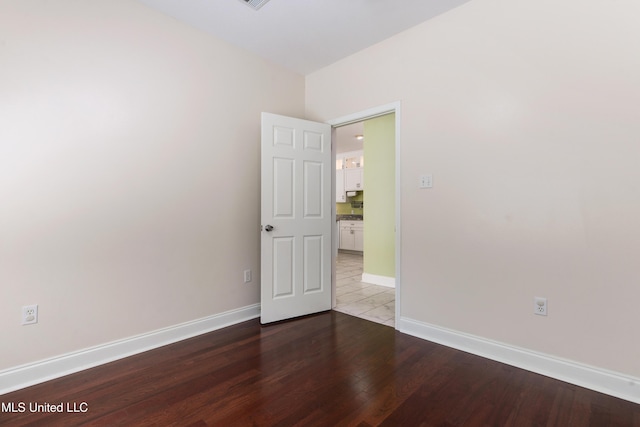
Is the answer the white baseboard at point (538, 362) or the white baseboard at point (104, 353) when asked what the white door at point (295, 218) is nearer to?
the white baseboard at point (104, 353)

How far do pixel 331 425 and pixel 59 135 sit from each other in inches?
97.0

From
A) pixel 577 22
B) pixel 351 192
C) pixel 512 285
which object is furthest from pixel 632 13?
pixel 351 192

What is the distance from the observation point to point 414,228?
264cm

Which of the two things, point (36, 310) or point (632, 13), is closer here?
point (632, 13)

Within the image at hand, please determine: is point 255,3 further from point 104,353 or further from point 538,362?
point 538,362

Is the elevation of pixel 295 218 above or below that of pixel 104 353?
above

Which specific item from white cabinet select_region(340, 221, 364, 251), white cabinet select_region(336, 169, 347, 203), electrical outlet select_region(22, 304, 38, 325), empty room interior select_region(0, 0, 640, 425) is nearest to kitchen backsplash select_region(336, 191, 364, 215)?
white cabinet select_region(336, 169, 347, 203)

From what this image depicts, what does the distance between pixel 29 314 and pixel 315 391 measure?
1.89 metres

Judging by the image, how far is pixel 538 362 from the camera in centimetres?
201

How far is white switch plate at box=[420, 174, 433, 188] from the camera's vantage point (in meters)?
2.54

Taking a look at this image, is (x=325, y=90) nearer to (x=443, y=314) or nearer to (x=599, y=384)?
(x=443, y=314)

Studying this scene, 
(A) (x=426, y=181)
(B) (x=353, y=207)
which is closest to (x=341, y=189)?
(B) (x=353, y=207)

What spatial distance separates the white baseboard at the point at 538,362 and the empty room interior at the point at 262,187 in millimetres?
11

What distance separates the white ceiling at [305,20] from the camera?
7.66 feet
